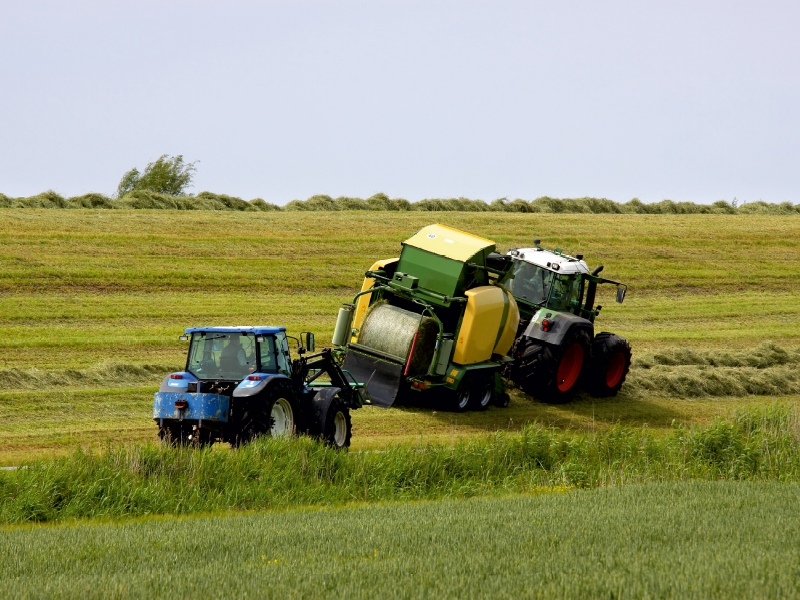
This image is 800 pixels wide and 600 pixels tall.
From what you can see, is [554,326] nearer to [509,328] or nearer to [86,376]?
[509,328]

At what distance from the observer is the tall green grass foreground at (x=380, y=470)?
9961mm

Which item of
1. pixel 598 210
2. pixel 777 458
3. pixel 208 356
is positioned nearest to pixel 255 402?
pixel 208 356

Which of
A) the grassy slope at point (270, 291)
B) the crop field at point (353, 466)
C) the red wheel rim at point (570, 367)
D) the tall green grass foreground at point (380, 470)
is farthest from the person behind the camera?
the red wheel rim at point (570, 367)

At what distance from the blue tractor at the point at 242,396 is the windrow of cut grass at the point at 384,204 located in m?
21.0

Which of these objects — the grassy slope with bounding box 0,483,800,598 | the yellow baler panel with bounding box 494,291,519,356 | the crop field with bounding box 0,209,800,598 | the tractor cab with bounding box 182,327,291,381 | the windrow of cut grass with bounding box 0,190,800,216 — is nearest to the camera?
the grassy slope with bounding box 0,483,800,598

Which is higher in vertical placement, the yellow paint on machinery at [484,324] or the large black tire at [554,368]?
the yellow paint on machinery at [484,324]

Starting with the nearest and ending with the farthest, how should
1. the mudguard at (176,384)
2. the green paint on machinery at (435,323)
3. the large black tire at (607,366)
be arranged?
1. the mudguard at (176,384)
2. the green paint on machinery at (435,323)
3. the large black tire at (607,366)

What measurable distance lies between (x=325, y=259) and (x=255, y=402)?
55.8 feet

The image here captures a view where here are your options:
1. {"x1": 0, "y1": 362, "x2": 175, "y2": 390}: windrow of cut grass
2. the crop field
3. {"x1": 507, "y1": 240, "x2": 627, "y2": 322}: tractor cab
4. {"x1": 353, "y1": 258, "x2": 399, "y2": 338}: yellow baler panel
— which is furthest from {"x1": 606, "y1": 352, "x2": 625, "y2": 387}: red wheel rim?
{"x1": 0, "y1": 362, "x2": 175, "y2": 390}: windrow of cut grass

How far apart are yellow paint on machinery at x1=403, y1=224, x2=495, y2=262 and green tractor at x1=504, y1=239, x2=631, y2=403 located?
4.39 ft

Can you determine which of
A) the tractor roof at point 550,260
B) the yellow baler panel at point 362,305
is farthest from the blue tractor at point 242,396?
the tractor roof at point 550,260

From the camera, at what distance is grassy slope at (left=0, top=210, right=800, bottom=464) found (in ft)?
49.7

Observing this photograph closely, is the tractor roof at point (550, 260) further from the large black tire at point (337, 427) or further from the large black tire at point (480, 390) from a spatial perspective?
the large black tire at point (337, 427)

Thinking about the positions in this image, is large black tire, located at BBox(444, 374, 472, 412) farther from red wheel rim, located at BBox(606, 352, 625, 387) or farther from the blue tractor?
the blue tractor
